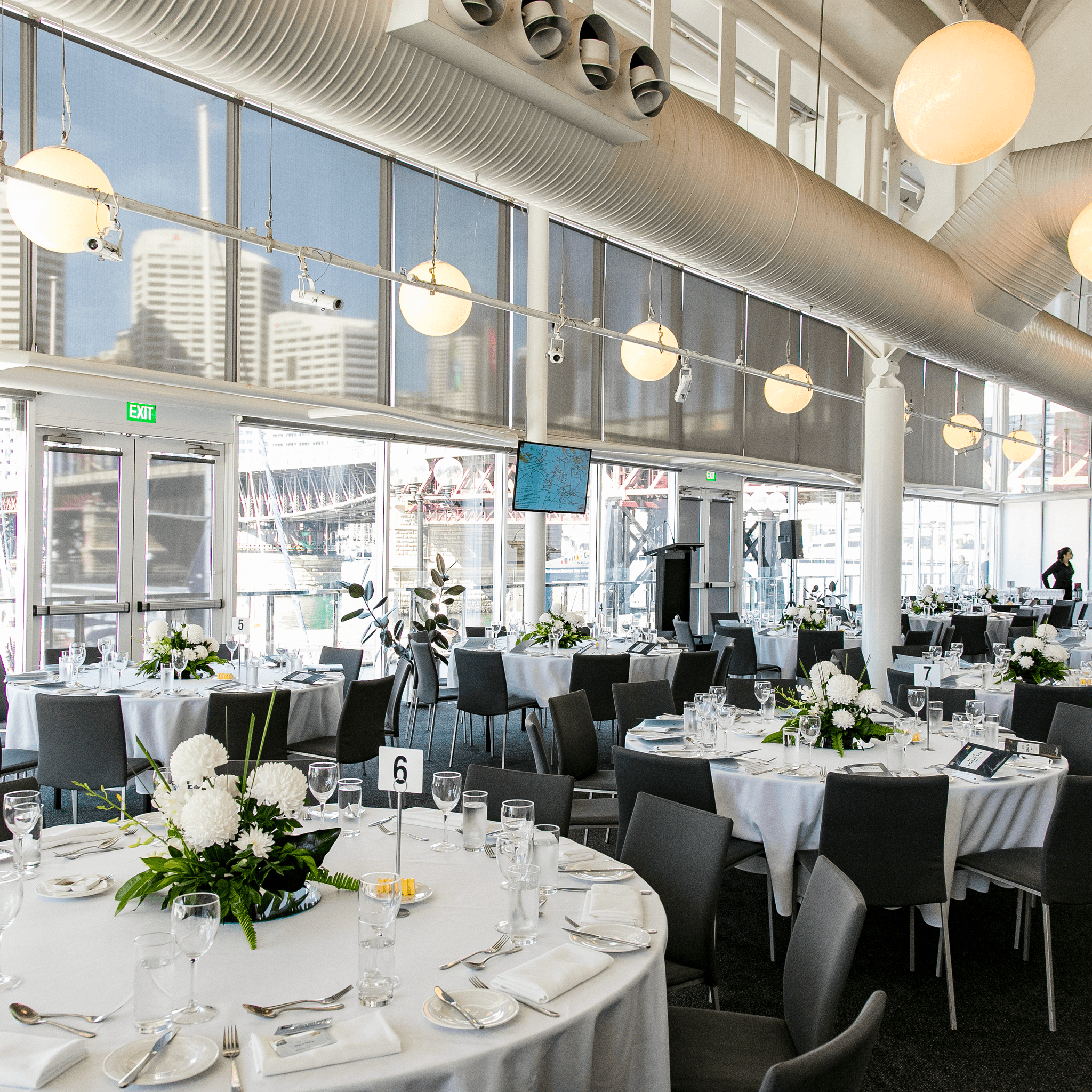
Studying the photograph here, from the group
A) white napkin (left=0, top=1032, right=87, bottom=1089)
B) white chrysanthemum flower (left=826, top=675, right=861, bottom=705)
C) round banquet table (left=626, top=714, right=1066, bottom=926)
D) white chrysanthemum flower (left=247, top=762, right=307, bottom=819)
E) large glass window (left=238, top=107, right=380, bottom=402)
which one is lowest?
round banquet table (left=626, top=714, right=1066, bottom=926)

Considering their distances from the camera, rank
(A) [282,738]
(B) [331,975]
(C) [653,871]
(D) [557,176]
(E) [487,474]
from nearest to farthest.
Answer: (B) [331,975] → (C) [653,871] → (D) [557,176] → (A) [282,738] → (E) [487,474]

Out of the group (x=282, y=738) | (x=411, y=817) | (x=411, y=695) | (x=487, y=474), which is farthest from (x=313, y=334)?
(x=411, y=817)

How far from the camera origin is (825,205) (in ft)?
18.9

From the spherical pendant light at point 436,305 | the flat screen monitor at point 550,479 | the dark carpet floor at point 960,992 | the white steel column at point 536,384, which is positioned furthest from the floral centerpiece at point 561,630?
the dark carpet floor at point 960,992

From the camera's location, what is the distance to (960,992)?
378 cm

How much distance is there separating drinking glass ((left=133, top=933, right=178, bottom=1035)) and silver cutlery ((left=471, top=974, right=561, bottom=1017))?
24.1 inches

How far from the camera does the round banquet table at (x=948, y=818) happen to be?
378 centimetres

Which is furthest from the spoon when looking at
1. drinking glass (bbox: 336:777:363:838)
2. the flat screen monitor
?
the flat screen monitor

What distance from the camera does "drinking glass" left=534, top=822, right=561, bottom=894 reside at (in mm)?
2434

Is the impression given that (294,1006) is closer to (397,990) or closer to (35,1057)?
(397,990)

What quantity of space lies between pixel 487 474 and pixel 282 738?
A: 20.9ft

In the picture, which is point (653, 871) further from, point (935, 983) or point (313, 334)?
point (313, 334)

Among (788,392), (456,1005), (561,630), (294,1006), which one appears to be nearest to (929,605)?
(788,392)

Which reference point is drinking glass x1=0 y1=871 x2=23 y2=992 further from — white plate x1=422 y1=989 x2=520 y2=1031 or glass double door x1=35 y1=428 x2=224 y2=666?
glass double door x1=35 y1=428 x2=224 y2=666
